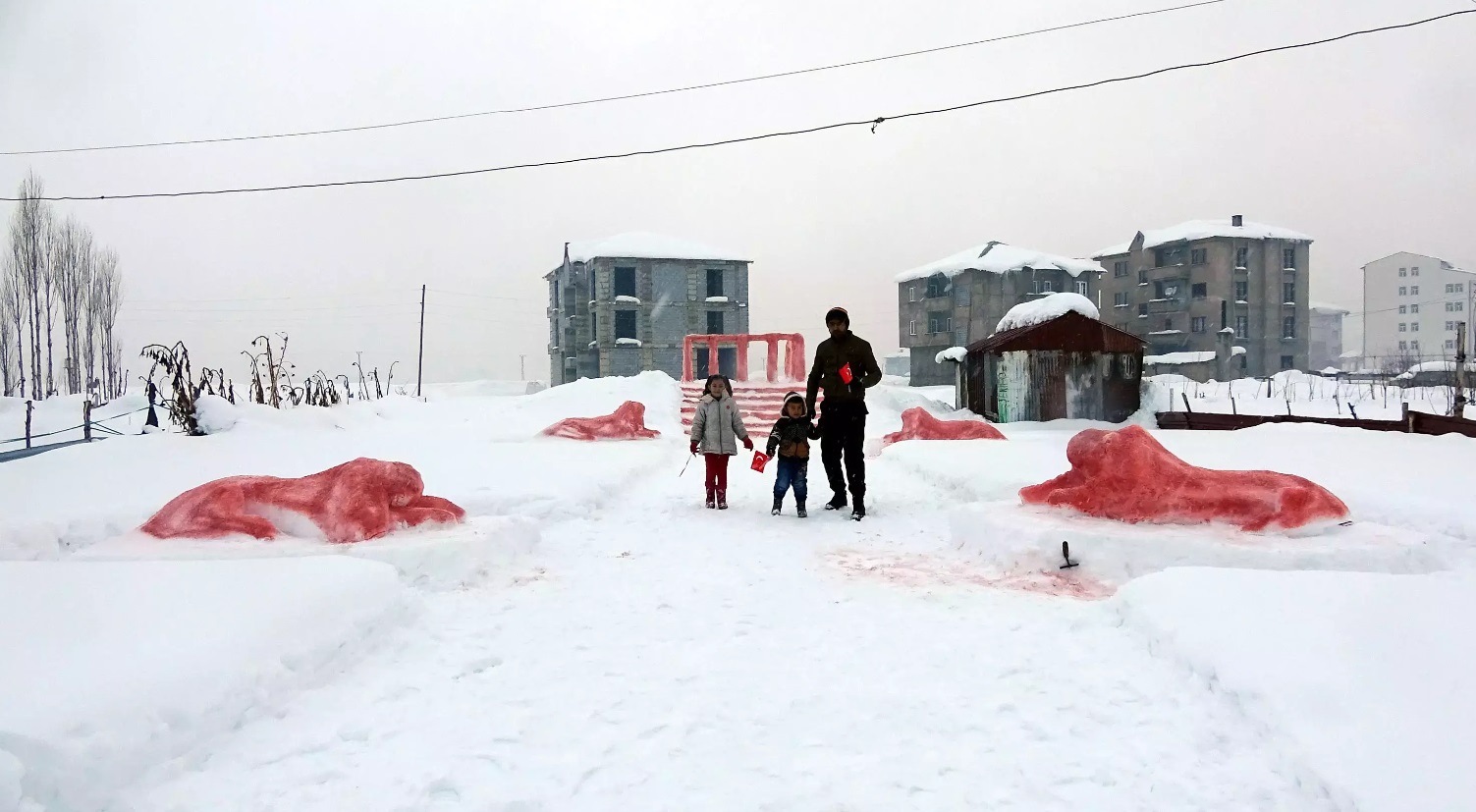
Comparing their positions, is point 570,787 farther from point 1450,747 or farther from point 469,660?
point 1450,747

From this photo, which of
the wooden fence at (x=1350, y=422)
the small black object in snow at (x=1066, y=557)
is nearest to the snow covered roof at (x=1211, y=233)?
the wooden fence at (x=1350, y=422)

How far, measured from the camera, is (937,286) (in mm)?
54125

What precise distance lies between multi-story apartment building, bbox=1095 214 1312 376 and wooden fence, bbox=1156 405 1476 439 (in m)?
37.5

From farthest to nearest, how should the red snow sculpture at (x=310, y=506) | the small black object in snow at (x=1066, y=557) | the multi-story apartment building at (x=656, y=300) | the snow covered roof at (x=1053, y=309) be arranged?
the multi-story apartment building at (x=656, y=300) → the snow covered roof at (x=1053, y=309) → the red snow sculpture at (x=310, y=506) → the small black object in snow at (x=1066, y=557)

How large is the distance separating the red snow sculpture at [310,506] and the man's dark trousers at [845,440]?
419 cm

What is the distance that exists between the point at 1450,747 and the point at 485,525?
6.44 meters

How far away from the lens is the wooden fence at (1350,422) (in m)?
13.6

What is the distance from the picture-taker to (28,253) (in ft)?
94.3

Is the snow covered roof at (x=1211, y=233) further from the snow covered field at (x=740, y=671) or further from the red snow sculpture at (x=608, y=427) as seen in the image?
the snow covered field at (x=740, y=671)

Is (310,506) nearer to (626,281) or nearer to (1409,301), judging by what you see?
(626,281)

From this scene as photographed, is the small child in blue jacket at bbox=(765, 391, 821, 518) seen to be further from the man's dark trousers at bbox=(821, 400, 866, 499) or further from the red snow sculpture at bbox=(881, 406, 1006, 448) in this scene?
the red snow sculpture at bbox=(881, 406, 1006, 448)

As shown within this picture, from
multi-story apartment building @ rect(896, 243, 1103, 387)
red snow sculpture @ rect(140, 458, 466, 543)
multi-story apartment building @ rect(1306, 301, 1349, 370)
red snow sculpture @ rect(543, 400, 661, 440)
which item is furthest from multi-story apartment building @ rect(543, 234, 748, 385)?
multi-story apartment building @ rect(1306, 301, 1349, 370)

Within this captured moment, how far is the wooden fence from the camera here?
13555mm

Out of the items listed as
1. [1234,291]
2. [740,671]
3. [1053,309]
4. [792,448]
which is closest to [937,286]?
[1234,291]
